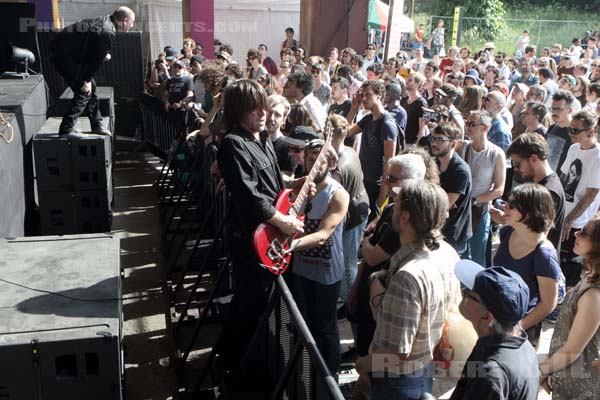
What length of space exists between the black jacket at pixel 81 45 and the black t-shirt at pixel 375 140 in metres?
3.21

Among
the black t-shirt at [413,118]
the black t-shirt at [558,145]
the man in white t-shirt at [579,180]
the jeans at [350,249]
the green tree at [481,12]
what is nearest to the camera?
the jeans at [350,249]

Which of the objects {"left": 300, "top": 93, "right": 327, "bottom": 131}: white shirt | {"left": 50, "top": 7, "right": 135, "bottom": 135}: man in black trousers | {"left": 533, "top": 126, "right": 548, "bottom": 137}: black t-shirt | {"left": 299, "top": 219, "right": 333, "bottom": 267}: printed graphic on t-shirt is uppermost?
{"left": 50, "top": 7, "right": 135, "bottom": 135}: man in black trousers

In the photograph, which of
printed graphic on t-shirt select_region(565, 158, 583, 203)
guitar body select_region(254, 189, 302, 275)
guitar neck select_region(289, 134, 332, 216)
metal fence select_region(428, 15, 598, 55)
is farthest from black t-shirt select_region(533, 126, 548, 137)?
metal fence select_region(428, 15, 598, 55)

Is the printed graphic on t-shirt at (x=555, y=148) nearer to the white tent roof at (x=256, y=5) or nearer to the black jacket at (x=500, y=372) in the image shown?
the black jacket at (x=500, y=372)

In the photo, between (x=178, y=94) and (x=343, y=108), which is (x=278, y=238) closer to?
(x=343, y=108)

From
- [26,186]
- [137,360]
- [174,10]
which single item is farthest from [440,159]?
[174,10]

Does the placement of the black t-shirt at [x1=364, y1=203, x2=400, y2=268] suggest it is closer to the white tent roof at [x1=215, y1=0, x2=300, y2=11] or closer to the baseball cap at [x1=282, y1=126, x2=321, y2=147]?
the baseball cap at [x1=282, y1=126, x2=321, y2=147]

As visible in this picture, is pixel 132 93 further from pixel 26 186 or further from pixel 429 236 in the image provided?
pixel 429 236

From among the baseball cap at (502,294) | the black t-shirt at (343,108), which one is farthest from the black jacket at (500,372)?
the black t-shirt at (343,108)

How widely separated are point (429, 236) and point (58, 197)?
218 inches

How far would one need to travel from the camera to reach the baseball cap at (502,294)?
98.3 inches

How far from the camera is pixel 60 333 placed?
3098mm

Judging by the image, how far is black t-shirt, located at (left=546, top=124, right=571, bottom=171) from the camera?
22.4ft

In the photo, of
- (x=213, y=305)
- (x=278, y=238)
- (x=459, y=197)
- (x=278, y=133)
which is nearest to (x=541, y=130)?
(x=459, y=197)
